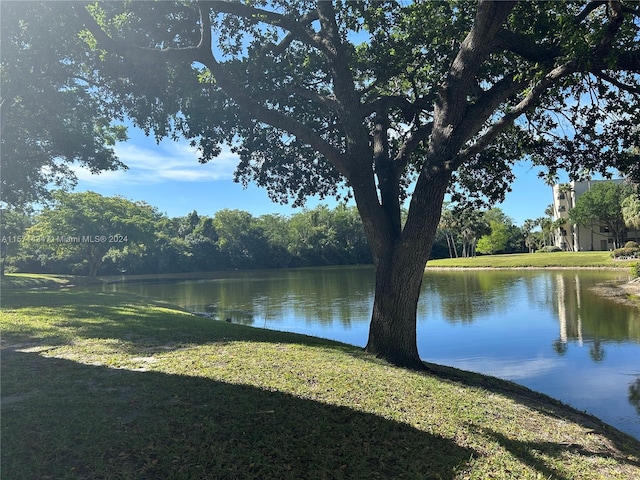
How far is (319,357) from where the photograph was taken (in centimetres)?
743

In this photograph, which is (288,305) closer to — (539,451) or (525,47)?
(525,47)

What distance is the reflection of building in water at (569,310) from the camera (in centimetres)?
1455

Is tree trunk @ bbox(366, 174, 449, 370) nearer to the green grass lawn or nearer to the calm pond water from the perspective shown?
the calm pond water

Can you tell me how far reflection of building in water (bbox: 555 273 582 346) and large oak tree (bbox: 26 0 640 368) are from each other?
737 centimetres

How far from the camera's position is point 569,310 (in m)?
19.4

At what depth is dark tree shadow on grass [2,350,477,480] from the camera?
10.8 feet

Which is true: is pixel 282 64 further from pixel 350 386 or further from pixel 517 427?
pixel 517 427

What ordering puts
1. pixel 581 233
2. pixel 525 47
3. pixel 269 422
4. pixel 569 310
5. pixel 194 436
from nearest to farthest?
1. pixel 194 436
2. pixel 269 422
3. pixel 525 47
4. pixel 569 310
5. pixel 581 233

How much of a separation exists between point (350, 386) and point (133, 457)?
2936 millimetres

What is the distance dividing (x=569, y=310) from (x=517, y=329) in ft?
16.9

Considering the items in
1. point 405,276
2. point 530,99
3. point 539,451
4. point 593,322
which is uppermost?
point 530,99

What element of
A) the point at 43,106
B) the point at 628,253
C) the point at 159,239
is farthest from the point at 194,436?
the point at 159,239

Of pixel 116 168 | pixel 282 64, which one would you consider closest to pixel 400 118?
pixel 282 64

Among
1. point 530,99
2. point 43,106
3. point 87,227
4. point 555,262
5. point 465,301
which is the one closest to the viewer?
point 530,99
